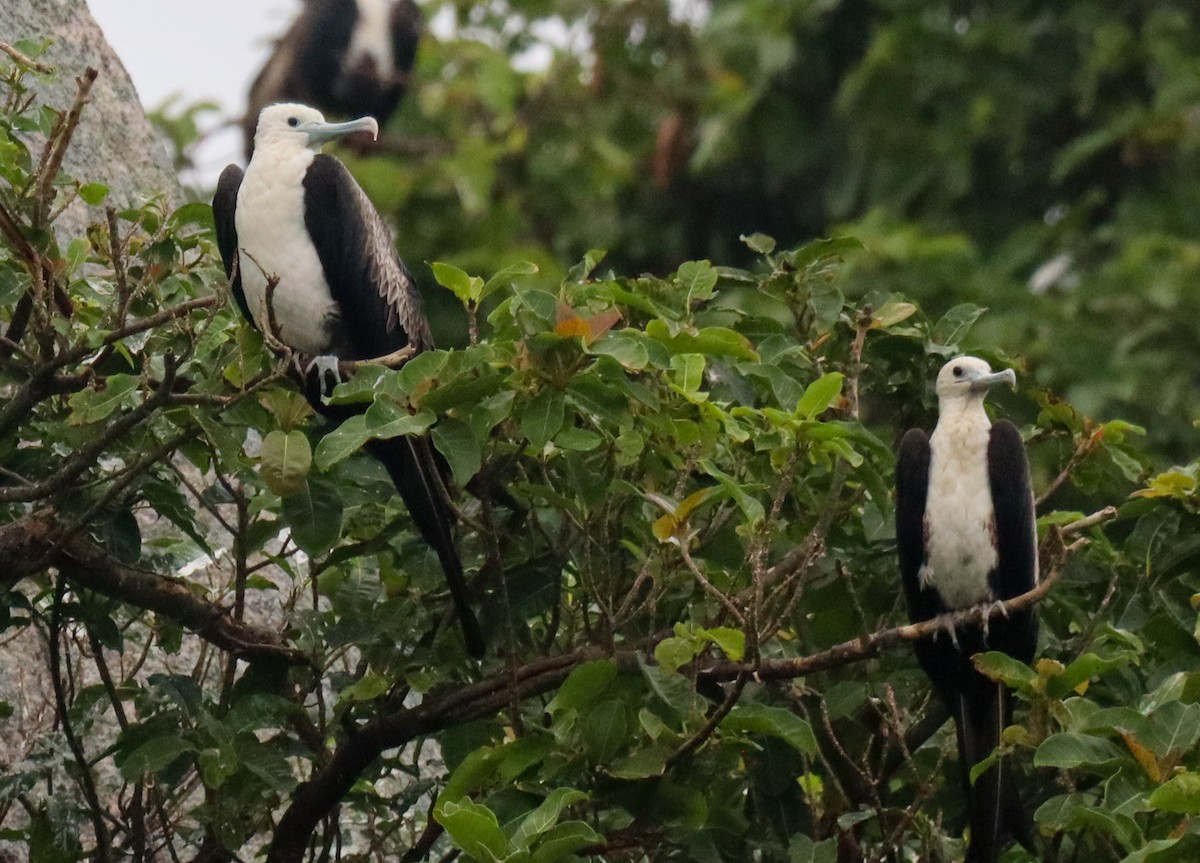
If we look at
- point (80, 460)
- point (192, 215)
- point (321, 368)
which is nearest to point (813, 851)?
point (80, 460)

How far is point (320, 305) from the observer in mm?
4070

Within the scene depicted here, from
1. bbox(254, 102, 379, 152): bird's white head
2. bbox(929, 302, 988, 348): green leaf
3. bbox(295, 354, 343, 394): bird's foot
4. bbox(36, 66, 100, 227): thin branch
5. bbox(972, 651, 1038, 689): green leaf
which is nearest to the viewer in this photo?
bbox(36, 66, 100, 227): thin branch

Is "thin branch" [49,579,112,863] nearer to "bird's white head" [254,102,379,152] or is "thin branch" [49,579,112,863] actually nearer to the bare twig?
"bird's white head" [254,102,379,152]

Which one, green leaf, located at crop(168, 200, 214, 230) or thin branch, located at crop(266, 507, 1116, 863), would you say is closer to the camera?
thin branch, located at crop(266, 507, 1116, 863)

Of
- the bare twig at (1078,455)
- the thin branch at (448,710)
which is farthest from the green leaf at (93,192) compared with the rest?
the bare twig at (1078,455)

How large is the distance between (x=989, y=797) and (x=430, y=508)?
1076 mm

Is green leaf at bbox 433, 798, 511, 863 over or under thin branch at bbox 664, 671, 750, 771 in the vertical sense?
under

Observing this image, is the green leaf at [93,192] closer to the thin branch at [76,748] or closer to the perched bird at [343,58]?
the thin branch at [76,748]

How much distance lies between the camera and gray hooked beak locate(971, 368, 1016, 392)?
3986 mm

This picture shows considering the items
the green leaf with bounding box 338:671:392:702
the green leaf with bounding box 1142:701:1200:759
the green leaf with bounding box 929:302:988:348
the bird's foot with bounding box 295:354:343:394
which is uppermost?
the green leaf with bounding box 929:302:988:348

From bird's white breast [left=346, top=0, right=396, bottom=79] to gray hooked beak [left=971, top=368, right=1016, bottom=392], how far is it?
480 cm

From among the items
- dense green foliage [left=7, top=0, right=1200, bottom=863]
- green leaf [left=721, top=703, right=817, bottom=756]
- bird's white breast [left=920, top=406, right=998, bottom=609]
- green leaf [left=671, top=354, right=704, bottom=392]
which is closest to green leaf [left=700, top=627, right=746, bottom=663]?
dense green foliage [left=7, top=0, right=1200, bottom=863]

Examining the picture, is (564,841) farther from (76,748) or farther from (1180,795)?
(76,748)

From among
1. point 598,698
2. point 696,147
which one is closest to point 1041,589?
point 598,698
